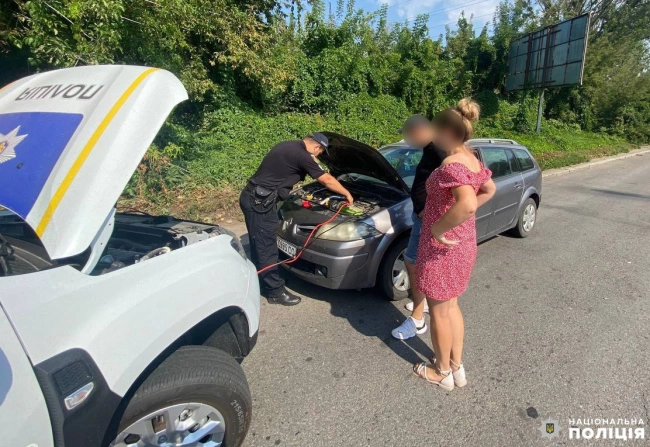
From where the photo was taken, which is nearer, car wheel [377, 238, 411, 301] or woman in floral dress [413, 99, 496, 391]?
woman in floral dress [413, 99, 496, 391]

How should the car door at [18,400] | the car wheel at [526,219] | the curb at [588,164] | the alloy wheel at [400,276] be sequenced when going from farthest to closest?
1. the curb at [588,164]
2. the car wheel at [526,219]
3. the alloy wheel at [400,276]
4. the car door at [18,400]

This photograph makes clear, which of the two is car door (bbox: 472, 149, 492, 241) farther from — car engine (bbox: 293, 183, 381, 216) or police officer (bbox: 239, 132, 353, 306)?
police officer (bbox: 239, 132, 353, 306)

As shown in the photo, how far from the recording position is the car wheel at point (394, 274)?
342 centimetres

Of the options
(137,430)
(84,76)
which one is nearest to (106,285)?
(137,430)

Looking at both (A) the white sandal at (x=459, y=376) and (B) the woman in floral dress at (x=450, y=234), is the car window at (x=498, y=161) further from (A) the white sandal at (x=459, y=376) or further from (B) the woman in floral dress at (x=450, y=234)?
(A) the white sandal at (x=459, y=376)

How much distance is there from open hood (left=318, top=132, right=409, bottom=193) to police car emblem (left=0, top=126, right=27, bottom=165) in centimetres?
249

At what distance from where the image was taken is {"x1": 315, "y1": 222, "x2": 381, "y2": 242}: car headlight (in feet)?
10.7

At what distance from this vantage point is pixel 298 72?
10875mm

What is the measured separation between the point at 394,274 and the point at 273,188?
1388mm

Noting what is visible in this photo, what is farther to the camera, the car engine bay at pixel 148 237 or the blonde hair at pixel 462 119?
the blonde hair at pixel 462 119

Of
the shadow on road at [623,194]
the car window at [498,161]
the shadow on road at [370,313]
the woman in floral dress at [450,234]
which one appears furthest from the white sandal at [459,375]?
the shadow on road at [623,194]

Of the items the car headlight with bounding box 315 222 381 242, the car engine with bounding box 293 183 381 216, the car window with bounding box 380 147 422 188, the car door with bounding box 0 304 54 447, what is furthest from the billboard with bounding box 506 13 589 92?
the car door with bounding box 0 304 54 447

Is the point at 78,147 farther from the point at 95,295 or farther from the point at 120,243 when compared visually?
the point at 120,243

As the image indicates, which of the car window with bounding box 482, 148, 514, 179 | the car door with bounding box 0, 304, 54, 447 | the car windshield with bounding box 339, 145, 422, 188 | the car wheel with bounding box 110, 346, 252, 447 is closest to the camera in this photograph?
the car door with bounding box 0, 304, 54, 447
